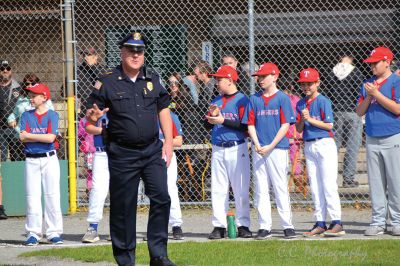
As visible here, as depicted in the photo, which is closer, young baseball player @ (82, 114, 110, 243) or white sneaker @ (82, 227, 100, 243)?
white sneaker @ (82, 227, 100, 243)

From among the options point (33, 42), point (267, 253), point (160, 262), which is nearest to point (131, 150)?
point (160, 262)

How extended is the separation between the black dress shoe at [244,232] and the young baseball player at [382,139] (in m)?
1.28

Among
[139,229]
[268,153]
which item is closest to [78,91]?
[139,229]

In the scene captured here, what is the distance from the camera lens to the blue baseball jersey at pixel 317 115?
35.4 ft

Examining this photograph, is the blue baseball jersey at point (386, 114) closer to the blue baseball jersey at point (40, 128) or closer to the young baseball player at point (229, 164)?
the young baseball player at point (229, 164)

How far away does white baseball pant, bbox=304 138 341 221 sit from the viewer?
1073 centimetres

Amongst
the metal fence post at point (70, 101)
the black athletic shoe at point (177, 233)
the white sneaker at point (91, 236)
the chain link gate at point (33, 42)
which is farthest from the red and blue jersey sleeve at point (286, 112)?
the chain link gate at point (33, 42)

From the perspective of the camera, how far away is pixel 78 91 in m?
14.0

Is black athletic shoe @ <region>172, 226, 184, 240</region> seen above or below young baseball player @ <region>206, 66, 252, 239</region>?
below

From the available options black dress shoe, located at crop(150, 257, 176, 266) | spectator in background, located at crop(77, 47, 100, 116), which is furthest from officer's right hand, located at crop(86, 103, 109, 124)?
spectator in background, located at crop(77, 47, 100, 116)

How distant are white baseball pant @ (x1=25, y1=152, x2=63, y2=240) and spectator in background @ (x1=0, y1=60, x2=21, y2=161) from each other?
3523mm

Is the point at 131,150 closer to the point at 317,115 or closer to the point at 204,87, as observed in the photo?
the point at 317,115

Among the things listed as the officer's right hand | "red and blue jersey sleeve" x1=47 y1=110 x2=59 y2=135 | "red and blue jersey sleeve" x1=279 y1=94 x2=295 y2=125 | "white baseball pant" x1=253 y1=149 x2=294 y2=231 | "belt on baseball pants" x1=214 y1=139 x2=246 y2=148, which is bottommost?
"white baseball pant" x1=253 y1=149 x2=294 y2=231

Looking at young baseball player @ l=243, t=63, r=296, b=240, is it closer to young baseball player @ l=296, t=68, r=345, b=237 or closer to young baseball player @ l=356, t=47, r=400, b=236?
young baseball player @ l=296, t=68, r=345, b=237
